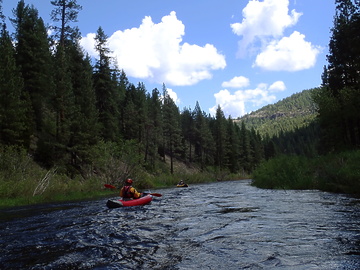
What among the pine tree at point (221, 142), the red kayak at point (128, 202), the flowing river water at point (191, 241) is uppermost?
the pine tree at point (221, 142)

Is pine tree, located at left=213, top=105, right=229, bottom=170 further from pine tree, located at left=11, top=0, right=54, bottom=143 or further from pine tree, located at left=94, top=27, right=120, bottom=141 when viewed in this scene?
pine tree, located at left=11, top=0, right=54, bottom=143

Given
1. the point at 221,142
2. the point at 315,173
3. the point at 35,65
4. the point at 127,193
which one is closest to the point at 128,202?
the point at 127,193

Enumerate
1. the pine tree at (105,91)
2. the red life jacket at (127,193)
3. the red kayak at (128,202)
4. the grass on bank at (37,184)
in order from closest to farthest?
1. the red kayak at (128,202)
2. the red life jacket at (127,193)
3. the grass on bank at (37,184)
4. the pine tree at (105,91)

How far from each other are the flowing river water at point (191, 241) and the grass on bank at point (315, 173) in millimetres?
5718

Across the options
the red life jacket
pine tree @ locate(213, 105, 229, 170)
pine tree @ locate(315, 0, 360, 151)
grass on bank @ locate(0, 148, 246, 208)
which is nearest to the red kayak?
the red life jacket

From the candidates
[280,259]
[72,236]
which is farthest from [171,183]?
[280,259]

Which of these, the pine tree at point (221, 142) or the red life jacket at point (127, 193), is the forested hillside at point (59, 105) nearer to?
the red life jacket at point (127, 193)

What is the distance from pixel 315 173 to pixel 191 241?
53.8 feet

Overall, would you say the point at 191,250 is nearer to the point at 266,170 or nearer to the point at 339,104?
the point at 266,170

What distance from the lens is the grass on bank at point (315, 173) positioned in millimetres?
16344

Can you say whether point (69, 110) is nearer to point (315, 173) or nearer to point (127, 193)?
point (127, 193)

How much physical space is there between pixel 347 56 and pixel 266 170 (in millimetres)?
16102

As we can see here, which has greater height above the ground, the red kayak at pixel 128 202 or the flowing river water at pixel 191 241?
the red kayak at pixel 128 202

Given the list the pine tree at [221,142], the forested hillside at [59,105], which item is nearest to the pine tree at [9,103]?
the forested hillside at [59,105]
